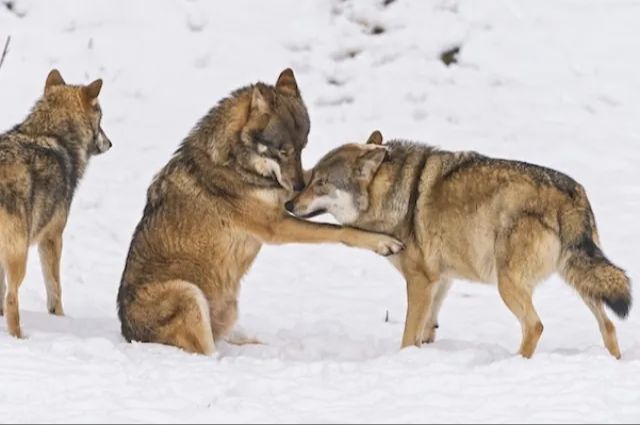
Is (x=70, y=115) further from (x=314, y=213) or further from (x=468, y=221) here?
(x=468, y=221)

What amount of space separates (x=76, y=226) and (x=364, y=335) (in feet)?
11.5

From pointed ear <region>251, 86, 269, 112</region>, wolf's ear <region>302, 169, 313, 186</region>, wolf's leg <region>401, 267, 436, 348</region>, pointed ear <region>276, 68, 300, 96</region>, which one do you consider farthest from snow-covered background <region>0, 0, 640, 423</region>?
pointed ear <region>276, 68, 300, 96</region>

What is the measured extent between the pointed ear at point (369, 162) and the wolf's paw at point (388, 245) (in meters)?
0.54

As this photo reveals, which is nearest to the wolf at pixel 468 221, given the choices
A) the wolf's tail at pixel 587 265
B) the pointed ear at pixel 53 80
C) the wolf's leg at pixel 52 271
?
the wolf's tail at pixel 587 265

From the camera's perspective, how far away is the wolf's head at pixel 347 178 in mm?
8430

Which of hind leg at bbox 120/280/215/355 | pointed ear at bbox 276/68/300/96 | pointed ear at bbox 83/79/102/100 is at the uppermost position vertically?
pointed ear at bbox 276/68/300/96

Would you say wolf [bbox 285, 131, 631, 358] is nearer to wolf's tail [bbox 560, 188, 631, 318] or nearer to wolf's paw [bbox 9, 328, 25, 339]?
wolf's tail [bbox 560, 188, 631, 318]

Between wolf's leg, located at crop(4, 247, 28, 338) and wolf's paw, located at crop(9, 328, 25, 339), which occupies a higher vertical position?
wolf's leg, located at crop(4, 247, 28, 338)

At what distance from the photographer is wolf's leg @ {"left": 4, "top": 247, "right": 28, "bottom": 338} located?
8.22m

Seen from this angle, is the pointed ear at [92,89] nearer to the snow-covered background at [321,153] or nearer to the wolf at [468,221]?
the snow-covered background at [321,153]

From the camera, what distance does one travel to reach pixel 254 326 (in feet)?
31.0

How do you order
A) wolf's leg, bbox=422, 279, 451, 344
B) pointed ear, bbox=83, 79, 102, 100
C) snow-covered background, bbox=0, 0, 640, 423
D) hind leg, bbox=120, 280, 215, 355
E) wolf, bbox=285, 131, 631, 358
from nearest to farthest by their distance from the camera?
snow-covered background, bbox=0, 0, 640, 423
wolf, bbox=285, 131, 631, 358
hind leg, bbox=120, 280, 215, 355
wolf's leg, bbox=422, 279, 451, 344
pointed ear, bbox=83, 79, 102, 100

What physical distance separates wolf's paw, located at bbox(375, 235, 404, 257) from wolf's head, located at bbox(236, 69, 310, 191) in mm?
671

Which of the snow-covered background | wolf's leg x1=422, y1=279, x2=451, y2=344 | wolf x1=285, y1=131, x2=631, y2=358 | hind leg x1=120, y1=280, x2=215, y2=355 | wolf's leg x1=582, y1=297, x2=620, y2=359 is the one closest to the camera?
the snow-covered background
